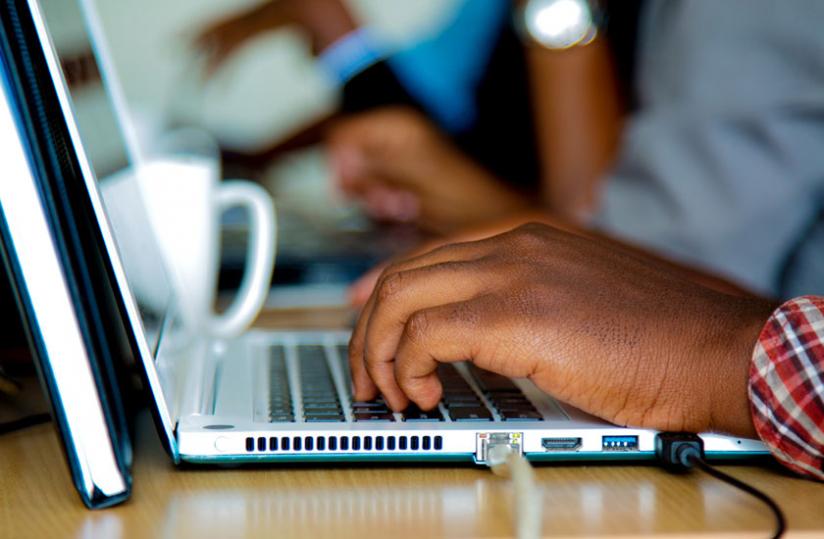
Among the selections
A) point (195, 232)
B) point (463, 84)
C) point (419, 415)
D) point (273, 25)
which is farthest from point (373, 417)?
point (273, 25)

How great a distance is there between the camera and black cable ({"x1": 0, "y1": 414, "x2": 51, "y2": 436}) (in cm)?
64

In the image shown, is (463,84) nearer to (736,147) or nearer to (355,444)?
(736,147)

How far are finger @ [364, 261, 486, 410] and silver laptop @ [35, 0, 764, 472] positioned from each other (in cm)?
4

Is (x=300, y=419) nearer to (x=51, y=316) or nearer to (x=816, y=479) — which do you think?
(x=51, y=316)

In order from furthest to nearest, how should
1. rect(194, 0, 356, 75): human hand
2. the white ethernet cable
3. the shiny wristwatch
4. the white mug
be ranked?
rect(194, 0, 356, 75): human hand → the shiny wristwatch → the white mug → the white ethernet cable

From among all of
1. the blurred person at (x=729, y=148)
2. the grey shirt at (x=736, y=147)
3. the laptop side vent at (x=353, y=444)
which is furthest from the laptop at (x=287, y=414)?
the grey shirt at (x=736, y=147)

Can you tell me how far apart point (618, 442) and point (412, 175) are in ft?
4.06

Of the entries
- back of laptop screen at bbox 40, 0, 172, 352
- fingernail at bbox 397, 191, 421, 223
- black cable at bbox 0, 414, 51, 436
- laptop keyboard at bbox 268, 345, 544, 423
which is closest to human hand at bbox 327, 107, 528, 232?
fingernail at bbox 397, 191, 421, 223

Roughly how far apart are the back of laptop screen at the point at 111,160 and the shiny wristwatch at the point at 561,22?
0.80 metres

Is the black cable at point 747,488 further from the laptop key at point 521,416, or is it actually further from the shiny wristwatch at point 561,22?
the shiny wristwatch at point 561,22

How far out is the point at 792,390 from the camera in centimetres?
55

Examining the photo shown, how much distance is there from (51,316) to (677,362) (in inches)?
13.6

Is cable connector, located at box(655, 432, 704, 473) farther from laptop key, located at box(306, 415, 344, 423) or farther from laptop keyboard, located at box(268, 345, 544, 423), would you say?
laptop key, located at box(306, 415, 344, 423)

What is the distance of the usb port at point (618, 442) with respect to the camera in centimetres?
57
